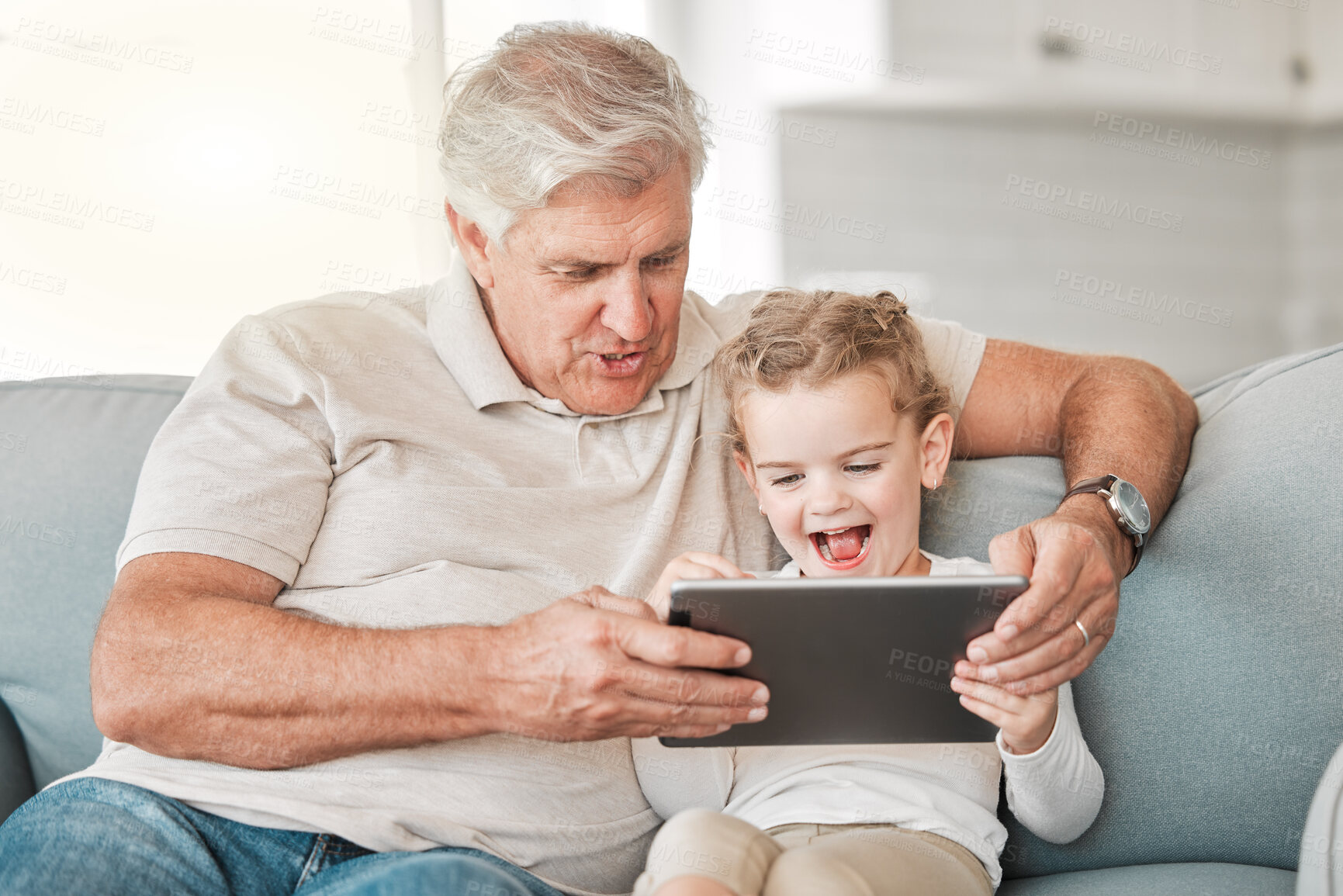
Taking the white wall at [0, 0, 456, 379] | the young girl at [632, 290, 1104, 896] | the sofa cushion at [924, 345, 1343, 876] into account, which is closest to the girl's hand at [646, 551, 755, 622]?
the young girl at [632, 290, 1104, 896]

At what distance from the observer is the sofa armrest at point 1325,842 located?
3.34 feet

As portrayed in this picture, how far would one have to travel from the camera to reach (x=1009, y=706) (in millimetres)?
1126

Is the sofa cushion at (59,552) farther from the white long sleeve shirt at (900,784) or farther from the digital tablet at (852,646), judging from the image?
the digital tablet at (852,646)

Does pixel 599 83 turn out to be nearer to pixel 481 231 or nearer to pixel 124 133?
pixel 481 231

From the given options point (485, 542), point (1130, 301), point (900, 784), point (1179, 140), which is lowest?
point (1130, 301)

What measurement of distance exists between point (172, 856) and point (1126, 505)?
49.3 inches

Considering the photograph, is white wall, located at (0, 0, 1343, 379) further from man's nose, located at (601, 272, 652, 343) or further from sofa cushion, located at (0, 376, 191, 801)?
man's nose, located at (601, 272, 652, 343)

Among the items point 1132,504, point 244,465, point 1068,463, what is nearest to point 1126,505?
point 1132,504

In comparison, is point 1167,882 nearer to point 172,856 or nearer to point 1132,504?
point 1132,504

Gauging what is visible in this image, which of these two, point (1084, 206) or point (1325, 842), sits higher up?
point (1084, 206)

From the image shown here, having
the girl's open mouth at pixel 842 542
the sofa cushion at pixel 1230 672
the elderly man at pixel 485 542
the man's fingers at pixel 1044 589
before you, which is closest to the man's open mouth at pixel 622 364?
the elderly man at pixel 485 542

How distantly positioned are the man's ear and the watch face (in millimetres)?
968

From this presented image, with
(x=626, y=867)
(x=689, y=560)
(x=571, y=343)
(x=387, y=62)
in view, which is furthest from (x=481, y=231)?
(x=387, y=62)

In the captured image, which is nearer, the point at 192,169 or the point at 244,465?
the point at 244,465
